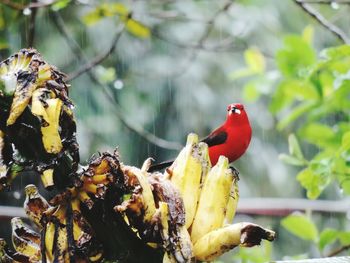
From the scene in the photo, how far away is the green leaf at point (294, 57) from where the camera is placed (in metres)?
1.52

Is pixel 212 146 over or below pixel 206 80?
below

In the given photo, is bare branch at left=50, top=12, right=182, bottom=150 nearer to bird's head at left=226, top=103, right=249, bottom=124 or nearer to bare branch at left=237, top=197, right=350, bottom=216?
bare branch at left=237, top=197, right=350, bottom=216

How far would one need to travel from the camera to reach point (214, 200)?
640 millimetres

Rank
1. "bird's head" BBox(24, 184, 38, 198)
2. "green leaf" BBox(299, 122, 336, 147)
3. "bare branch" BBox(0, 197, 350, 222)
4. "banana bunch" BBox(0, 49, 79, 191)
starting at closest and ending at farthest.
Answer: "banana bunch" BBox(0, 49, 79, 191), "bird's head" BBox(24, 184, 38, 198), "green leaf" BBox(299, 122, 336, 147), "bare branch" BBox(0, 197, 350, 222)

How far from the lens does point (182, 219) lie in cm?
58

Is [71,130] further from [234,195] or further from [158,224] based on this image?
[234,195]

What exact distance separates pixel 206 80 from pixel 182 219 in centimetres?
252

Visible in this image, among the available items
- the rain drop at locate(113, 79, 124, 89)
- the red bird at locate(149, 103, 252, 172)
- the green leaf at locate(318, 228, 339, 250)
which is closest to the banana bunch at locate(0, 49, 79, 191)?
the red bird at locate(149, 103, 252, 172)

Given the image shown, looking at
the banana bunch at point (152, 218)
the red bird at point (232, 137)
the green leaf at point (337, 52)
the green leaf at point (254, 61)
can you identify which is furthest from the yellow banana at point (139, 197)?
the green leaf at point (254, 61)

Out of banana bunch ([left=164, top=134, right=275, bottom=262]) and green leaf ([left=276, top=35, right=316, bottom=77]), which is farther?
green leaf ([left=276, top=35, right=316, bottom=77])

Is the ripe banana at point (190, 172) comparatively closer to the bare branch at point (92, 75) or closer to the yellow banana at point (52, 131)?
the yellow banana at point (52, 131)

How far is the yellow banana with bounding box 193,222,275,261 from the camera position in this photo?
0.54 m

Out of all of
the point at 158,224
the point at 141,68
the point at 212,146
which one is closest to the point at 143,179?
the point at 158,224

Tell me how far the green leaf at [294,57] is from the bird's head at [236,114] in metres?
0.60
